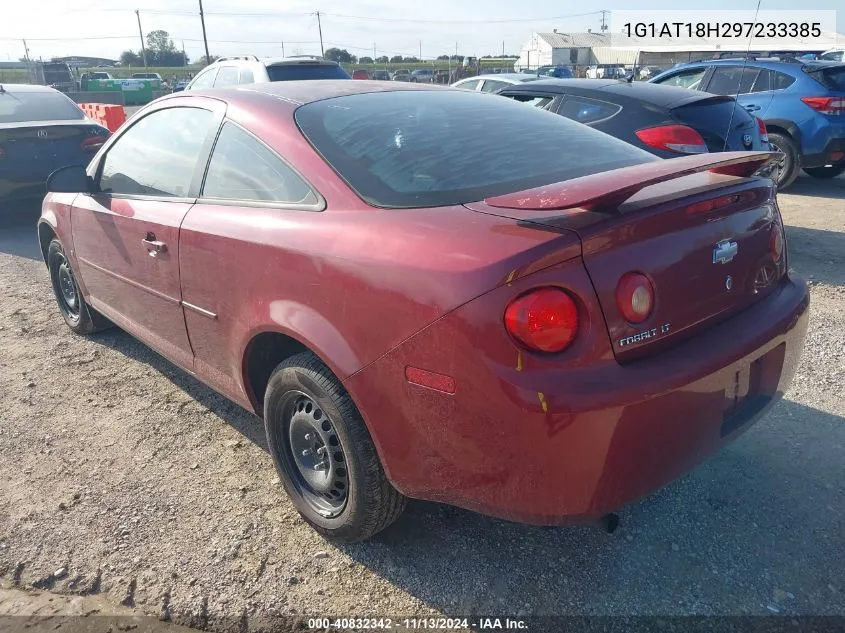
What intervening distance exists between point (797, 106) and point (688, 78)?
1802 millimetres

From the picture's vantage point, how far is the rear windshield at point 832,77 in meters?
8.11

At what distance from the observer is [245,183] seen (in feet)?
8.72

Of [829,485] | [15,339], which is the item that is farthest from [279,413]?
[15,339]

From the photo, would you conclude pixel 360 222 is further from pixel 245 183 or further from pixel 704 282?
pixel 704 282

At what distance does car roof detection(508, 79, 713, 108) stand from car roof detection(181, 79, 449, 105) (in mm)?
3212

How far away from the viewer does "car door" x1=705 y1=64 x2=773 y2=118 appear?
337 inches

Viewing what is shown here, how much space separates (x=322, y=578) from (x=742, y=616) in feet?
4.50

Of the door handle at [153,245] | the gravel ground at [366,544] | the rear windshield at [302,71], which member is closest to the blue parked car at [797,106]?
the rear windshield at [302,71]

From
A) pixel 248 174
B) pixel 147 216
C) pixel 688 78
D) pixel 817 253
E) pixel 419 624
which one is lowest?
pixel 419 624

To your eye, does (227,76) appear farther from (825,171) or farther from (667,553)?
(667,553)

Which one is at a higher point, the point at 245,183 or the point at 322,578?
the point at 245,183

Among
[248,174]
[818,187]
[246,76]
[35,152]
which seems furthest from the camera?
[246,76]

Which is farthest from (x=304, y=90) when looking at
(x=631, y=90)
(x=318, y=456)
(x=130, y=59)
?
(x=130, y=59)

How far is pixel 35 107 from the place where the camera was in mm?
7902
